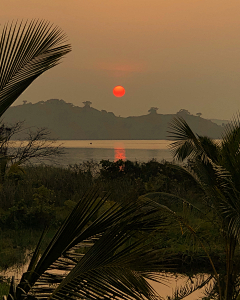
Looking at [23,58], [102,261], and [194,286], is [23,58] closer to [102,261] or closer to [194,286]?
[102,261]

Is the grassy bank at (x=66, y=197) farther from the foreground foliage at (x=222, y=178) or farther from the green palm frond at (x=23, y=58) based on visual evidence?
the green palm frond at (x=23, y=58)

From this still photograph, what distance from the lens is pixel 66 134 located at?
175 m

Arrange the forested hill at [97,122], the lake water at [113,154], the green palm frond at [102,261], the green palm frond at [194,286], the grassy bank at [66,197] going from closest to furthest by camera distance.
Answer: the green palm frond at [102,261], the green palm frond at [194,286], the grassy bank at [66,197], the lake water at [113,154], the forested hill at [97,122]

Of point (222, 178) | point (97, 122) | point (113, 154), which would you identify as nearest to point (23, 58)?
point (222, 178)

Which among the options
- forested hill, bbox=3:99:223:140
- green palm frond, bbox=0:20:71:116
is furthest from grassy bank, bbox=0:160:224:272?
forested hill, bbox=3:99:223:140

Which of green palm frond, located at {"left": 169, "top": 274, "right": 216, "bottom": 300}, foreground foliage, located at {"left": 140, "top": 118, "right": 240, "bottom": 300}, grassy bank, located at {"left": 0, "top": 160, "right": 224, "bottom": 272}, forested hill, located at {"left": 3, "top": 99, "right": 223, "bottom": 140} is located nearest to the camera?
foreground foliage, located at {"left": 140, "top": 118, "right": 240, "bottom": 300}

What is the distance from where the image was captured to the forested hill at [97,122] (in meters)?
143

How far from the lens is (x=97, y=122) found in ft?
537

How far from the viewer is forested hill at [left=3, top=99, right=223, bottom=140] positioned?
143 m

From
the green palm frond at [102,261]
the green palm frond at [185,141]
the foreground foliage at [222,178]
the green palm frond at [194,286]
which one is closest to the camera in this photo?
the green palm frond at [102,261]

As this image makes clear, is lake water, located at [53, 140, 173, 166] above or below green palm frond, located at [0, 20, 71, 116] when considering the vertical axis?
above

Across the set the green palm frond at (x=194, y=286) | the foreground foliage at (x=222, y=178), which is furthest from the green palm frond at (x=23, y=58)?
the green palm frond at (x=194, y=286)

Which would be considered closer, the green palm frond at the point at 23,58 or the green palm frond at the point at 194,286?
the green palm frond at the point at 23,58

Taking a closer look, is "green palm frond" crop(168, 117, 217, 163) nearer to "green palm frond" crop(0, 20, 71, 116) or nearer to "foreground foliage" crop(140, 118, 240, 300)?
"foreground foliage" crop(140, 118, 240, 300)
